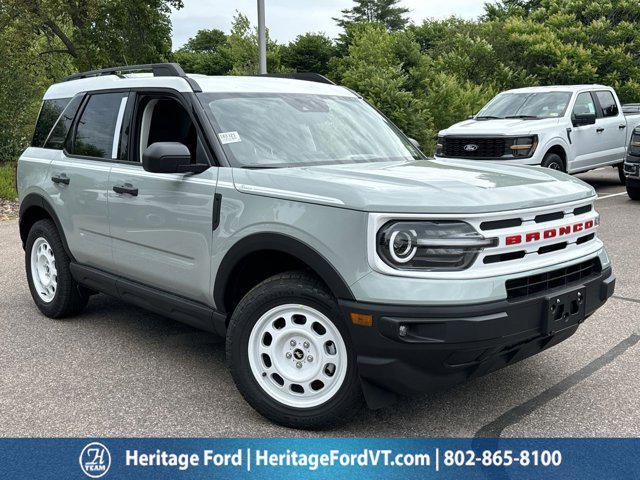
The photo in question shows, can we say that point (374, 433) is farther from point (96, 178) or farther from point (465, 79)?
point (465, 79)

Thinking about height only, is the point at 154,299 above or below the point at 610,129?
below

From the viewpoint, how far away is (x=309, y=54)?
2841cm

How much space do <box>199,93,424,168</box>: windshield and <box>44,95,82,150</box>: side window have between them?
1.61m

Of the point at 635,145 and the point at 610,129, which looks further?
the point at 610,129

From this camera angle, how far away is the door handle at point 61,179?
5086 mm

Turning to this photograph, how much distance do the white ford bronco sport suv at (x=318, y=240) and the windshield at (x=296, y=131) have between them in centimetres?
1

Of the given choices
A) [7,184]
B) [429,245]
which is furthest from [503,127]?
[7,184]

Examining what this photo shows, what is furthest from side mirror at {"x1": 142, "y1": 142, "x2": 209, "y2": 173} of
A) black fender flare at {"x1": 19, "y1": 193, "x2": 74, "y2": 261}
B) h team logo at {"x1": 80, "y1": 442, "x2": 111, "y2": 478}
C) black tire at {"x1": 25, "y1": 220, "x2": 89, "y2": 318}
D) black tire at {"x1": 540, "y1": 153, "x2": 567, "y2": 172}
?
black tire at {"x1": 540, "y1": 153, "x2": 567, "y2": 172}

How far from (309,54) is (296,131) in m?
25.1

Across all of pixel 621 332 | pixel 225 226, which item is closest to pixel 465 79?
pixel 621 332

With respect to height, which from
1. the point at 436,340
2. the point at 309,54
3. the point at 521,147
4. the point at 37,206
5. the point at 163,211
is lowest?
the point at 436,340

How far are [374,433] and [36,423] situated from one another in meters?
1.78

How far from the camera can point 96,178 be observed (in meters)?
4.76

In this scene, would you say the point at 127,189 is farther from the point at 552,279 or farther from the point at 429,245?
the point at 552,279
